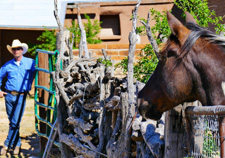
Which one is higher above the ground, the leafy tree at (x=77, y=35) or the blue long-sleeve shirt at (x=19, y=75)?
the leafy tree at (x=77, y=35)

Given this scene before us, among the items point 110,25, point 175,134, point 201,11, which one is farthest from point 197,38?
point 110,25

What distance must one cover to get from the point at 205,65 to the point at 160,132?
102 centimetres

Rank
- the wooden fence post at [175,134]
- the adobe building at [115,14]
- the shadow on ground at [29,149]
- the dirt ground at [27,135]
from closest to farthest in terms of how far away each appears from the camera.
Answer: the wooden fence post at [175,134], the shadow on ground at [29,149], the dirt ground at [27,135], the adobe building at [115,14]

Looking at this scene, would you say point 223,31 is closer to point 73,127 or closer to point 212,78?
point 212,78

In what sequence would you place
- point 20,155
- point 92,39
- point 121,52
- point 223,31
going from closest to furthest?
point 223,31, point 20,155, point 121,52, point 92,39

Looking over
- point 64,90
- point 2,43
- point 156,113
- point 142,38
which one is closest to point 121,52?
point 64,90

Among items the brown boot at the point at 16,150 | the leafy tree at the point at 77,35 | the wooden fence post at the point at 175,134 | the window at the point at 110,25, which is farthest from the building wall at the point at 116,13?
the wooden fence post at the point at 175,134

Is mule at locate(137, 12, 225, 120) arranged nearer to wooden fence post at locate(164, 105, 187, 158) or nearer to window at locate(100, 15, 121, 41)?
wooden fence post at locate(164, 105, 187, 158)

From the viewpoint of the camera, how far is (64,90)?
19.7ft

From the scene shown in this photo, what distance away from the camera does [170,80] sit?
9.00 ft

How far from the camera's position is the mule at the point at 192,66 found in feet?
8.57

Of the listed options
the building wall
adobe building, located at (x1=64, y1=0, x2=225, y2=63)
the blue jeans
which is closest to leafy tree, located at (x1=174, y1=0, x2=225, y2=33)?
the blue jeans

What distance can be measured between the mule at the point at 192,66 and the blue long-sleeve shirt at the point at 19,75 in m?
4.89

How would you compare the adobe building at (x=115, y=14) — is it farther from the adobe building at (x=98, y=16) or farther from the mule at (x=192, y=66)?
the mule at (x=192, y=66)
